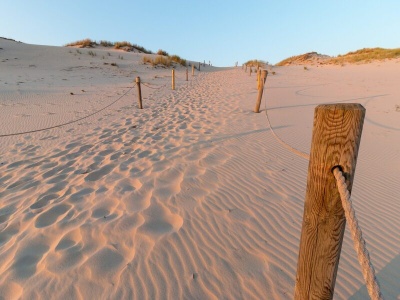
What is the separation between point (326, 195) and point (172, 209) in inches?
81.2

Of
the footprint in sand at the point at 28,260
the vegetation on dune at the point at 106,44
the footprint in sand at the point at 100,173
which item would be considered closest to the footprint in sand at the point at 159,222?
the footprint in sand at the point at 28,260

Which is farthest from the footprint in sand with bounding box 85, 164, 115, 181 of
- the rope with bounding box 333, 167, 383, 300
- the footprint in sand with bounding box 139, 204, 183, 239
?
the rope with bounding box 333, 167, 383, 300

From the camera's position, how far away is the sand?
6.78 ft

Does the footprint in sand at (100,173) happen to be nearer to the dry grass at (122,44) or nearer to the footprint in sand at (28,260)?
the footprint in sand at (28,260)

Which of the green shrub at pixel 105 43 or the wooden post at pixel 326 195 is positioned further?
the green shrub at pixel 105 43

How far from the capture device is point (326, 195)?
125cm

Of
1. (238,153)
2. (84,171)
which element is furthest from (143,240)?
(238,153)

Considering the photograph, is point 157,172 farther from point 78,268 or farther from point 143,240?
point 78,268

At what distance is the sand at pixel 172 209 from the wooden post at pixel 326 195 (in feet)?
2.22

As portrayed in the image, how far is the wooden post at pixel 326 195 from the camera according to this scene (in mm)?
1143

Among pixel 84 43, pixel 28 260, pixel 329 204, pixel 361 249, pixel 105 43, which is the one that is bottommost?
pixel 28 260

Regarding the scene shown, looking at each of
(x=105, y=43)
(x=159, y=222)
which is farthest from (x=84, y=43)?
(x=159, y=222)

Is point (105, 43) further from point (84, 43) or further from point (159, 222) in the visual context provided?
point (159, 222)

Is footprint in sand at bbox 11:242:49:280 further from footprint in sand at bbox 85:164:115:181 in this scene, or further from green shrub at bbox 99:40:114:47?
green shrub at bbox 99:40:114:47
